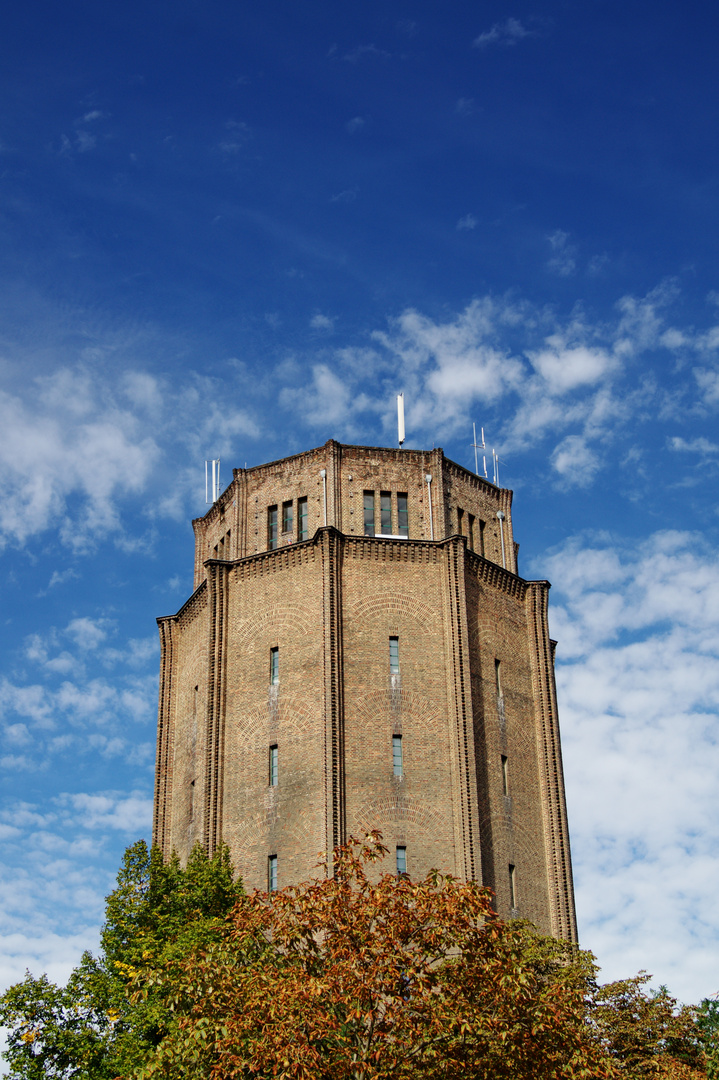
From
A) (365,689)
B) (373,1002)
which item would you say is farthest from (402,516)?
(373,1002)

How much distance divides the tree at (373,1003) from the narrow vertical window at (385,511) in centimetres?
2757

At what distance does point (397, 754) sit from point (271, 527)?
11.8 meters

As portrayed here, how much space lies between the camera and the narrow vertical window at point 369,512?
54375 millimetres

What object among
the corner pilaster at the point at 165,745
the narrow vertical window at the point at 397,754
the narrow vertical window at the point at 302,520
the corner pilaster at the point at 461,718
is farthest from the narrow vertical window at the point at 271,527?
the narrow vertical window at the point at 397,754

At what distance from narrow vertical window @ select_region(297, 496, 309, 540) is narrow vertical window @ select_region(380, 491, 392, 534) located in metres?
3.18

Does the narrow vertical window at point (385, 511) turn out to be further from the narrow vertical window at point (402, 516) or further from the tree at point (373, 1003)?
the tree at point (373, 1003)

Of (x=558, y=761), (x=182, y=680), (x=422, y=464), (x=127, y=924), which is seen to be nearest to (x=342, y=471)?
(x=422, y=464)

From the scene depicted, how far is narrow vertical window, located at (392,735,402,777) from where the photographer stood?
160 ft

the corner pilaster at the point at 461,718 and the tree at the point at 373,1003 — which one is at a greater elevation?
the corner pilaster at the point at 461,718

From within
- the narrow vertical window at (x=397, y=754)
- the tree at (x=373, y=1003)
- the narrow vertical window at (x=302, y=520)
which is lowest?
the tree at (x=373, y=1003)

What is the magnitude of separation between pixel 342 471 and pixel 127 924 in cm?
2256

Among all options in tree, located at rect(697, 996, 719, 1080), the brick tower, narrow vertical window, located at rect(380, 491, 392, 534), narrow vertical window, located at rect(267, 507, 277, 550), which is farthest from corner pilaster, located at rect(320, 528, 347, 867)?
tree, located at rect(697, 996, 719, 1080)

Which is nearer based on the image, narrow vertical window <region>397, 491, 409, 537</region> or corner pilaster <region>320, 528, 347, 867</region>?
corner pilaster <region>320, 528, 347, 867</region>

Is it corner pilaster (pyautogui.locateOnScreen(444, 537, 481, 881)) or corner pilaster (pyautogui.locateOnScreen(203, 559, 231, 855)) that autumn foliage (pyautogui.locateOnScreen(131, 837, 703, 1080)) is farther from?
corner pilaster (pyautogui.locateOnScreen(203, 559, 231, 855))
